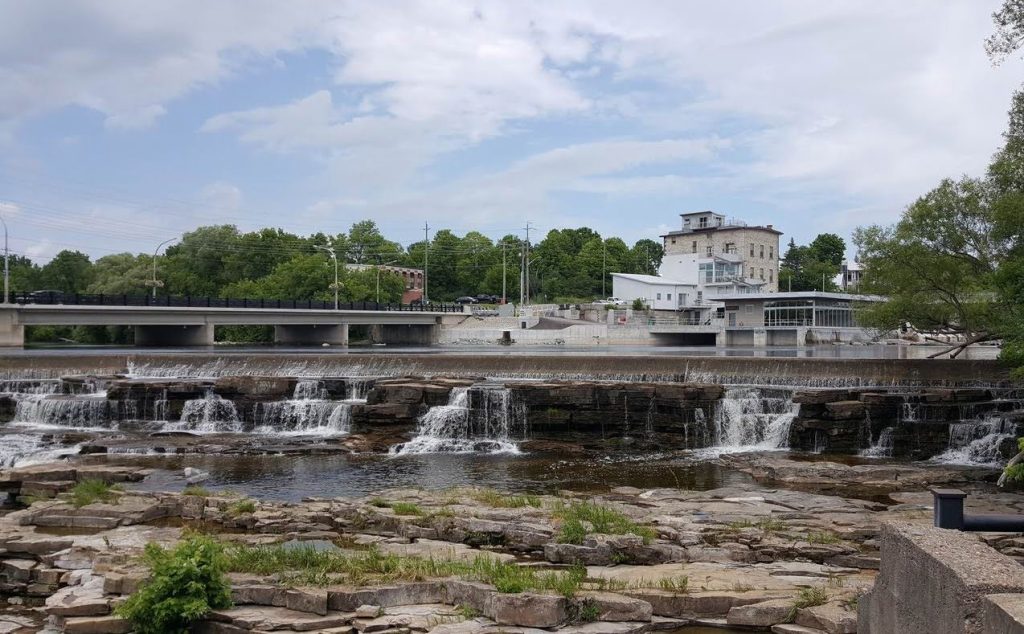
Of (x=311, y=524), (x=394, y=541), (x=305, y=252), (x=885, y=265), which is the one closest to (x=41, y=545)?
(x=311, y=524)

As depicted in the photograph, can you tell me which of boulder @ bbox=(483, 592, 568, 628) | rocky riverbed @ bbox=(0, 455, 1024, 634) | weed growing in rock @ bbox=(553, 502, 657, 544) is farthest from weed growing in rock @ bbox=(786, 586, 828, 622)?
weed growing in rock @ bbox=(553, 502, 657, 544)

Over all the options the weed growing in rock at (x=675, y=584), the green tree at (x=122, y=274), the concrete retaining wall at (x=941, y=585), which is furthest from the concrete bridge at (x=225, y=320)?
the concrete retaining wall at (x=941, y=585)

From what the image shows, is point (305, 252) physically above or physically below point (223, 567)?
above

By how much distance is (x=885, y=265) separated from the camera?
31516mm

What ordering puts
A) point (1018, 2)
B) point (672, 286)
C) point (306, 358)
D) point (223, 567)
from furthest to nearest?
point (672, 286) → point (306, 358) → point (1018, 2) → point (223, 567)

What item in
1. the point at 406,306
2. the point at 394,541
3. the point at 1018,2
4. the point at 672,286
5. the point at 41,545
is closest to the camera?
the point at 41,545

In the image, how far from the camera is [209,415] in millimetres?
31172

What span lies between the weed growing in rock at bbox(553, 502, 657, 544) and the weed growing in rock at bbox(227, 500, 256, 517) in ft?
18.9

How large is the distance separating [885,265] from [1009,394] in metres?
6.81

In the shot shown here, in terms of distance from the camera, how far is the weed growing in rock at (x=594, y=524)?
41.8 feet

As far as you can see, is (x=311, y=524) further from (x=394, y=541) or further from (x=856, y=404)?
(x=856, y=404)

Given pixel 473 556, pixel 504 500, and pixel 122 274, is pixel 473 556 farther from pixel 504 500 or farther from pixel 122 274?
pixel 122 274

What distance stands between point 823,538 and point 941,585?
28.2ft

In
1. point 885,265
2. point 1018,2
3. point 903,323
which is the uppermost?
point 1018,2
